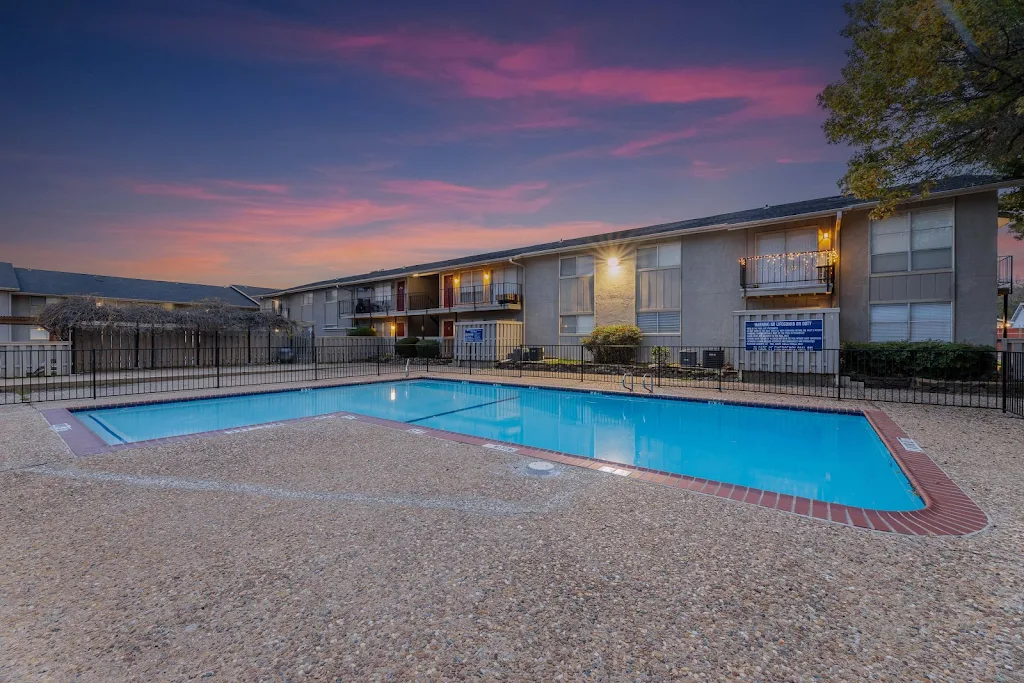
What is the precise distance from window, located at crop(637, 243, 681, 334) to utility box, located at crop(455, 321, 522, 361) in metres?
6.25

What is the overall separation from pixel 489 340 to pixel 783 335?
12.6 meters

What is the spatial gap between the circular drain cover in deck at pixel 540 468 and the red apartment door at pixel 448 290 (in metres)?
22.2

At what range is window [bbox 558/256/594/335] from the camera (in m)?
21.1

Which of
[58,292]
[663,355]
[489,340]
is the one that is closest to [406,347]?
[489,340]

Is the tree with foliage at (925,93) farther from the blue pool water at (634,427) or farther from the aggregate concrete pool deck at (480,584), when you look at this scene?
the aggregate concrete pool deck at (480,584)

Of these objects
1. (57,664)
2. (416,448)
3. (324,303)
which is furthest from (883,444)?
(324,303)

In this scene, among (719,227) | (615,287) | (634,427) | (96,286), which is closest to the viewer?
A: (634,427)

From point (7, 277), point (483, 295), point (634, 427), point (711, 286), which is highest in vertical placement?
point (7, 277)

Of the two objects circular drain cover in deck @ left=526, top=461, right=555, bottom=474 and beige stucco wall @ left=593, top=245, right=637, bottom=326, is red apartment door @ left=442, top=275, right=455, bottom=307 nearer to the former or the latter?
beige stucco wall @ left=593, top=245, right=637, bottom=326

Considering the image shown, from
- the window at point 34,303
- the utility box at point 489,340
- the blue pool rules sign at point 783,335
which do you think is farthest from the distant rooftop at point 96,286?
the blue pool rules sign at point 783,335

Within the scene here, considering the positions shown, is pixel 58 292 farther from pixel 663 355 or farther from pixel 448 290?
pixel 663 355

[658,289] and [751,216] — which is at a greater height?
[751,216]

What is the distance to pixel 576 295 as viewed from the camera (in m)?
21.5

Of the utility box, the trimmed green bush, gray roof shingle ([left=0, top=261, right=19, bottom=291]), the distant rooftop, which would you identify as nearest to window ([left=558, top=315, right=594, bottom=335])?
the utility box
